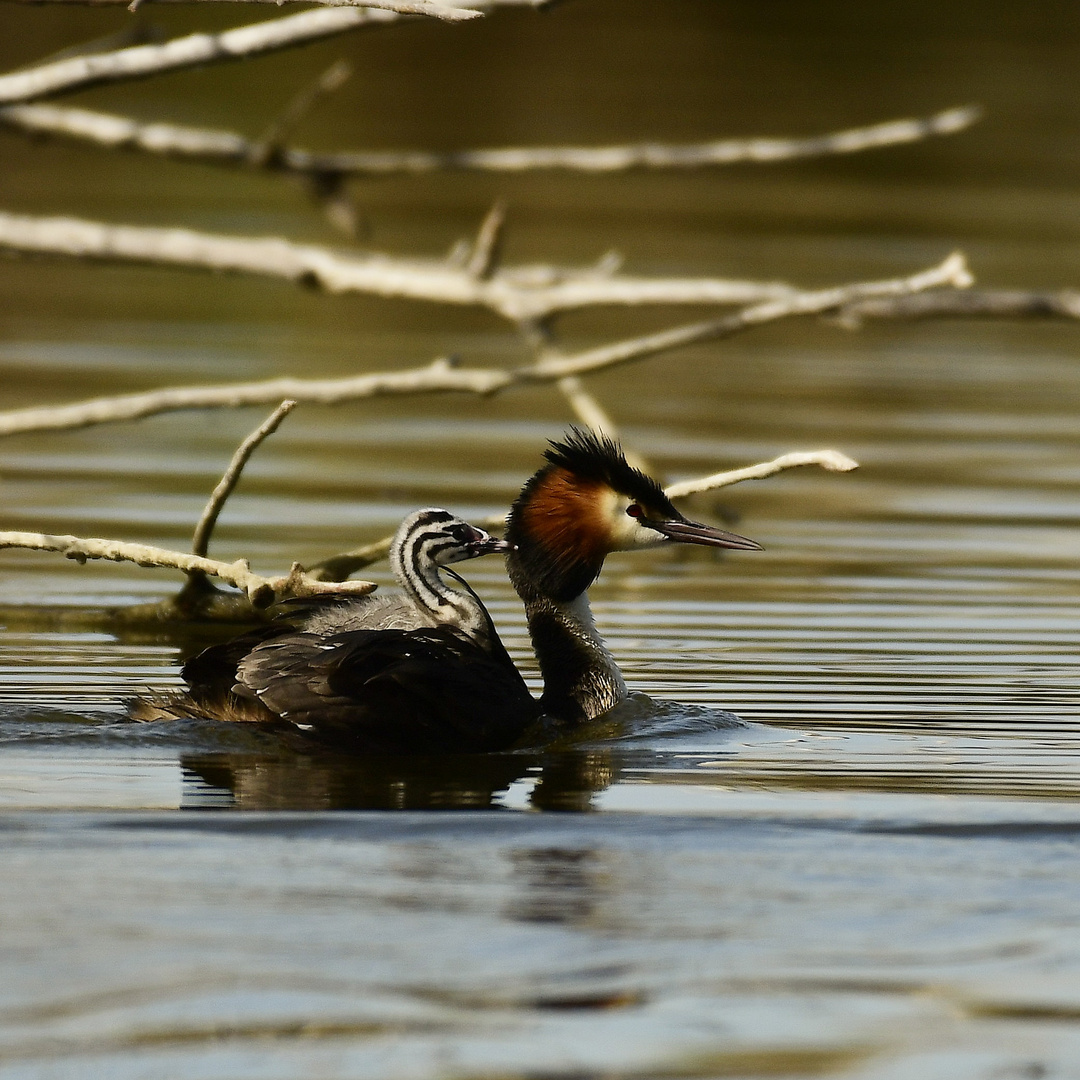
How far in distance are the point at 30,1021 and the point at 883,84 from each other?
33.3 meters

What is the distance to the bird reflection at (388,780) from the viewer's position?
729 centimetres

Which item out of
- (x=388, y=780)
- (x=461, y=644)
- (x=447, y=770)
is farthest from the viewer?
(x=461, y=644)

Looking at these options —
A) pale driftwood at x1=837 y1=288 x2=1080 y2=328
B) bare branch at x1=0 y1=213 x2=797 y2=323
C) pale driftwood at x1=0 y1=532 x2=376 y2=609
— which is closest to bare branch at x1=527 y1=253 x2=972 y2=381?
bare branch at x1=0 y1=213 x2=797 y2=323

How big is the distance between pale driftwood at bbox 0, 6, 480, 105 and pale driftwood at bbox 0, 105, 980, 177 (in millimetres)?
1675

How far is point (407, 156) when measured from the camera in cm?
1252

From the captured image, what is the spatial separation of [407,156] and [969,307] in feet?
9.82

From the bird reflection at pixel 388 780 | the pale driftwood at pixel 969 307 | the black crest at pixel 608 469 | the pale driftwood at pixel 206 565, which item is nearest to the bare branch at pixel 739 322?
the pale driftwood at pixel 969 307

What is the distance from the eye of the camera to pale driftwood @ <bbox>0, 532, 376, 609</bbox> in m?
7.37

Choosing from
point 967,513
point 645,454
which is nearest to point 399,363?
point 645,454

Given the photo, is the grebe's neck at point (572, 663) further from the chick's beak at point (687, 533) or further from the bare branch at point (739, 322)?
the bare branch at point (739, 322)

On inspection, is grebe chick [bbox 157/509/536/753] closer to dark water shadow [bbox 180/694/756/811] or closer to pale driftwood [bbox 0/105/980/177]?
dark water shadow [bbox 180/694/756/811]

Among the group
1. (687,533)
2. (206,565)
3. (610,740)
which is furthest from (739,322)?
(206,565)

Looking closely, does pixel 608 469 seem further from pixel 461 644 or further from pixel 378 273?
pixel 378 273

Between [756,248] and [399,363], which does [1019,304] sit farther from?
[756,248]
